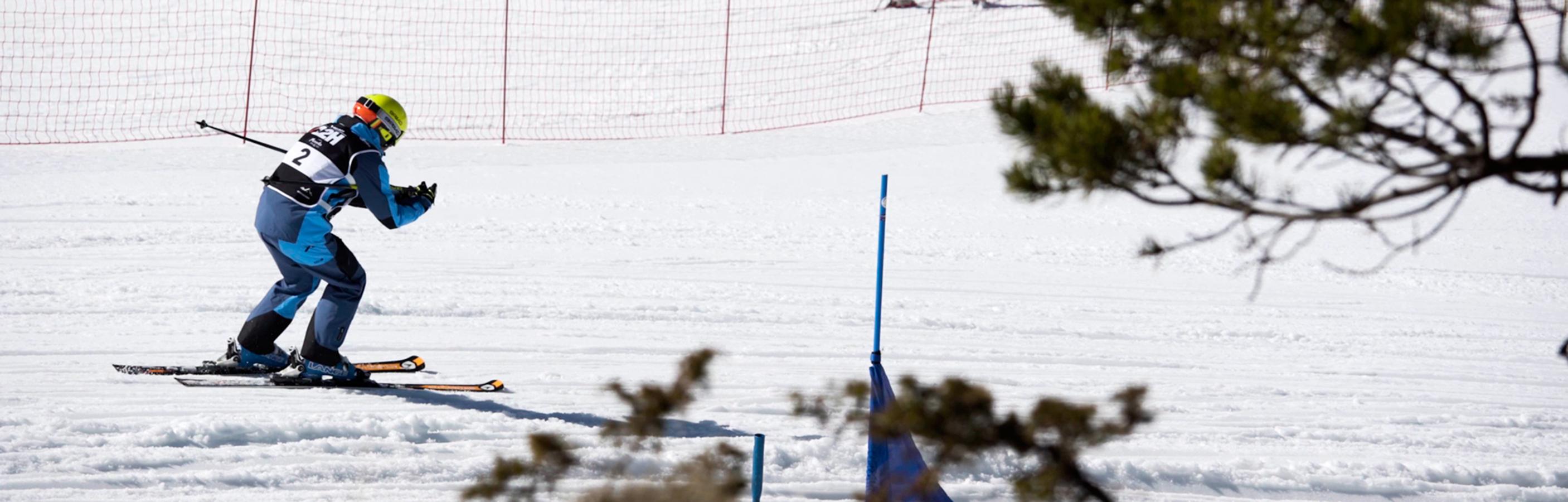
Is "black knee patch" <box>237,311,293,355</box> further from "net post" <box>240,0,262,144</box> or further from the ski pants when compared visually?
"net post" <box>240,0,262,144</box>

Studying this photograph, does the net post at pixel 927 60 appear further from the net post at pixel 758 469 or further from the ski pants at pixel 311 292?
the net post at pixel 758 469

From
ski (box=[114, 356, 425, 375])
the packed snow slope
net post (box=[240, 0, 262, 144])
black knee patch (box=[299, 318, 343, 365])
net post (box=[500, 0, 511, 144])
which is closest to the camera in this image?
the packed snow slope

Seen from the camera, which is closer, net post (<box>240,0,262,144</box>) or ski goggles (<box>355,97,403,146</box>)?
ski goggles (<box>355,97,403,146</box>)

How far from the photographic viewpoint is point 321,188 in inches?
257

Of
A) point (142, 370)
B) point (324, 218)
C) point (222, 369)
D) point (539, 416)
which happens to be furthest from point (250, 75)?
point (539, 416)

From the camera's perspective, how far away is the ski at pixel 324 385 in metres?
6.97

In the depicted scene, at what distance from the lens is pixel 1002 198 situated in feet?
43.5

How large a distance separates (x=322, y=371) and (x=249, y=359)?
0.45m

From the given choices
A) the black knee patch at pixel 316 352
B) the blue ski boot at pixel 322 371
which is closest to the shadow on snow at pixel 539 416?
the blue ski boot at pixel 322 371

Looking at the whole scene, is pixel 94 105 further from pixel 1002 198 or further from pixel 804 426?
pixel 804 426

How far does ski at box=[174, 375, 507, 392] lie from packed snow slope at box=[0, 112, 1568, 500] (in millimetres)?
51

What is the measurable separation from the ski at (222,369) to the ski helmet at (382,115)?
1.33 meters

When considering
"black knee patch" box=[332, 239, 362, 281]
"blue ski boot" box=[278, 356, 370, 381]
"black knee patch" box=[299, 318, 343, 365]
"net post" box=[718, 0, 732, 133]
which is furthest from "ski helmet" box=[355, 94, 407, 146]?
"net post" box=[718, 0, 732, 133]

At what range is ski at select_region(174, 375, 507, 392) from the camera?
275 inches
